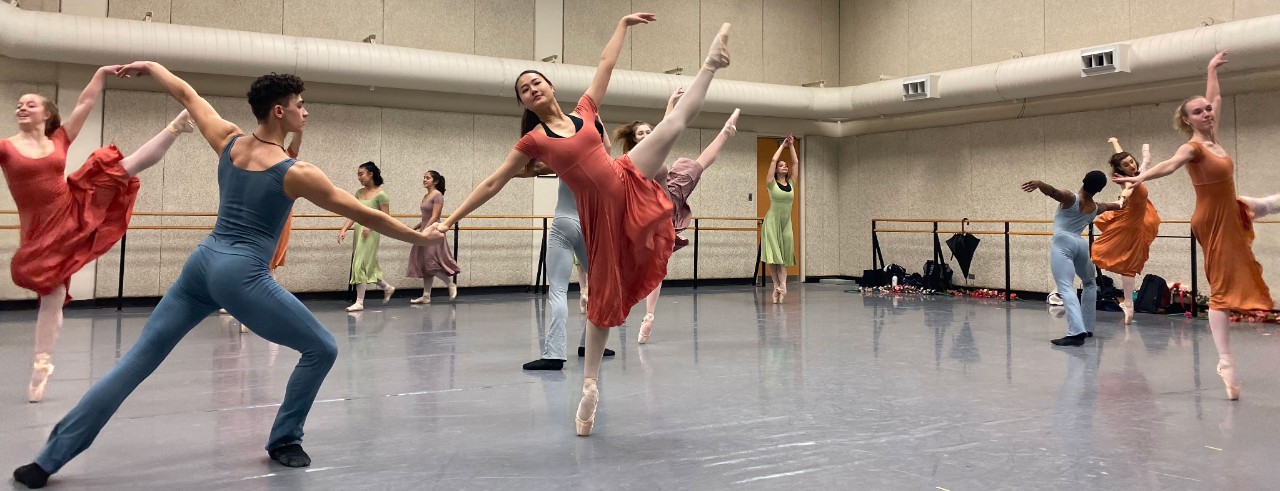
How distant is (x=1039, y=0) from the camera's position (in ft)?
37.7

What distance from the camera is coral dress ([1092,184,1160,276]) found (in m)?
7.41

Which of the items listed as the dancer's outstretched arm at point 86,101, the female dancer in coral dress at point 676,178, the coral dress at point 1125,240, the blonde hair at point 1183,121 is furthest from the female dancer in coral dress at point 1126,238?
the dancer's outstretched arm at point 86,101

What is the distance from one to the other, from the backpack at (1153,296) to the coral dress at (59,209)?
31.8ft

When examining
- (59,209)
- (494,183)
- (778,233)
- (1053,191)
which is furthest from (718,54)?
(778,233)

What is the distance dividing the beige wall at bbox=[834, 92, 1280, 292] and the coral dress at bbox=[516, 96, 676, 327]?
899 cm

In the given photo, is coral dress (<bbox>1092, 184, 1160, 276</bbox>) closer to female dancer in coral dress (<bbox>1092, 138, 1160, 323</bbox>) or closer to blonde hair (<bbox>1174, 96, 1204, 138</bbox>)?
female dancer in coral dress (<bbox>1092, 138, 1160, 323</bbox>)

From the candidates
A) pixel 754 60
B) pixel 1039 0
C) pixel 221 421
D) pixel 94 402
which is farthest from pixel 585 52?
pixel 94 402

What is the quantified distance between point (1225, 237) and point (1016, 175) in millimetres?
7881

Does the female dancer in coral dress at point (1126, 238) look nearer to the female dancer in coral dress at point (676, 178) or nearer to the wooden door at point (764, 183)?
the female dancer in coral dress at point (676, 178)

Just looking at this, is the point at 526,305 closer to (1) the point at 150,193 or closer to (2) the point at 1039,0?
(1) the point at 150,193

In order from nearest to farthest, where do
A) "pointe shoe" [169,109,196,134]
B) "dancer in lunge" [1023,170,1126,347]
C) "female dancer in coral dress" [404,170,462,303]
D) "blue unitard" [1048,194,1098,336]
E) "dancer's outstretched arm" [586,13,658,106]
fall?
1. "pointe shoe" [169,109,196,134]
2. "dancer's outstretched arm" [586,13,658,106]
3. "dancer in lunge" [1023,170,1126,347]
4. "blue unitard" [1048,194,1098,336]
5. "female dancer in coral dress" [404,170,462,303]

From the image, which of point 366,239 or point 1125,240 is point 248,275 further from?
point 1125,240

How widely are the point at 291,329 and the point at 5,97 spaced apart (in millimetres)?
8510

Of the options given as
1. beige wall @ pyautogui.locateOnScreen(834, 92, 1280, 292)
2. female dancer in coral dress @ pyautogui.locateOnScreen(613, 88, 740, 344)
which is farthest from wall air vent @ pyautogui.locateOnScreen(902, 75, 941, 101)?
female dancer in coral dress @ pyautogui.locateOnScreen(613, 88, 740, 344)
